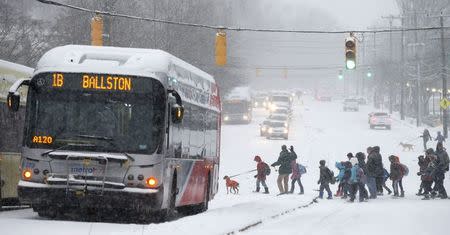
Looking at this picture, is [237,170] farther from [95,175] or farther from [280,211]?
[95,175]

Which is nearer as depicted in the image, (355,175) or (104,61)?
(104,61)

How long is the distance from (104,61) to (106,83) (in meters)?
0.53

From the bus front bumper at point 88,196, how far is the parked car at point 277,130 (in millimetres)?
53108

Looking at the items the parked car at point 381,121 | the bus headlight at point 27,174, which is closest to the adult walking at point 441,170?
the bus headlight at point 27,174

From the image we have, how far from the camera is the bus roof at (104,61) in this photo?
661 inches

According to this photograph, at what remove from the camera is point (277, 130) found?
6912 cm

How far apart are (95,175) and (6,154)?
12.5 ft

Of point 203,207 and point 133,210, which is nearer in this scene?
point 133,210

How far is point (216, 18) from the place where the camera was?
90750 mm

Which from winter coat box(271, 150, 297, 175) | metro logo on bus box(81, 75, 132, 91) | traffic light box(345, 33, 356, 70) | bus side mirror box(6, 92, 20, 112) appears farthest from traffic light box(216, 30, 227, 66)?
Answer: bus side mirror box(6, 92, 20, 112)

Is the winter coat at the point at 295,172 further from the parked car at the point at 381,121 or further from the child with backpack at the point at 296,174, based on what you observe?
the parked car at the point at 381,121

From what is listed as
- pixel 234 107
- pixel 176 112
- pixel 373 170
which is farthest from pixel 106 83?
pixel 234 107

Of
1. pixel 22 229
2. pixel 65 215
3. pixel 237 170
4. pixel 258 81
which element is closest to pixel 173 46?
pixel 237 170

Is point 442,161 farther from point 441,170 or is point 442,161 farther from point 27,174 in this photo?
point 27,174
